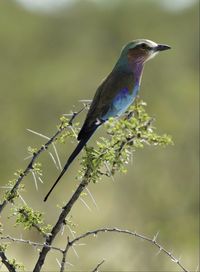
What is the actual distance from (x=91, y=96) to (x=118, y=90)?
333 inches

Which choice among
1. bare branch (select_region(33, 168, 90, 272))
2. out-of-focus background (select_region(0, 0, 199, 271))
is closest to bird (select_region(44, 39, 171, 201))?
bare branch (select_region(33, 168, 90, 272))

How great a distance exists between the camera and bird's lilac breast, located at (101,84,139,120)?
13.2ft

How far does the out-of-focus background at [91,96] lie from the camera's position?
11.2 metres

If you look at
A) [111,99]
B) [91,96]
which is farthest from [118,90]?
[91,96]

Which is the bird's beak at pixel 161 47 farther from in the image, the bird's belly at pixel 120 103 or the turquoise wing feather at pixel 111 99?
the bird's belly at pixel 120 103

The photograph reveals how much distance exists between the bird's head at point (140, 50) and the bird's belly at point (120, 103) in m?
0.32

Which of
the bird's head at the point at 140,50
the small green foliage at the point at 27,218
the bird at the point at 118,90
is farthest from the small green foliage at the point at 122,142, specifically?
the bird's head at the point at 140,50

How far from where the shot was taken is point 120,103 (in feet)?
13.4

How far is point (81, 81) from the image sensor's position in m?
13.3

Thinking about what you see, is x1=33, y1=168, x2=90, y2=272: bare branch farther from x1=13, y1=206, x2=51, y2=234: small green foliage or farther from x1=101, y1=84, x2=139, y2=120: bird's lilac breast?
x1=101, y1=84, x2=139, y2=120: bird's lilac breast

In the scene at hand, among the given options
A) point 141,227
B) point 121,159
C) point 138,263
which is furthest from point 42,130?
point 121,159

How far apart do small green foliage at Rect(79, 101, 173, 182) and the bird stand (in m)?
0.37

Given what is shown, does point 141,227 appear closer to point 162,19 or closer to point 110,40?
point 110,40

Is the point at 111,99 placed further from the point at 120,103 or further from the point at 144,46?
the point at 144,46
